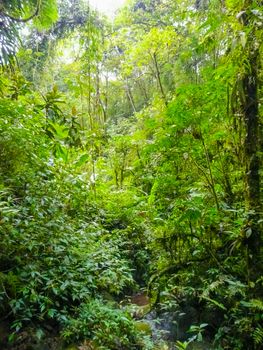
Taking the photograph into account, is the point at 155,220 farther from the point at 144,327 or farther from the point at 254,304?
the point at 254,304

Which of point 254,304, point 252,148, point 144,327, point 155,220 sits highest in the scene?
point 252,148

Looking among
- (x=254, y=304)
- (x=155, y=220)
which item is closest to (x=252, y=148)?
(x=254, y=304)

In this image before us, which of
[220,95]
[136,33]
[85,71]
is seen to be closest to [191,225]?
[220,95]

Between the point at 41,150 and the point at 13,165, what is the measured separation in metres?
0.44

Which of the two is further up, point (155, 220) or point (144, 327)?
point (155, 220)

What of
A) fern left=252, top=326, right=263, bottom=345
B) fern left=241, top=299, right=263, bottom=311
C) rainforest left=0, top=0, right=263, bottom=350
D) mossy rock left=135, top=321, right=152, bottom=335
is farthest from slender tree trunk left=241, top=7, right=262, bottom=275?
mossy rock left=135, top=321, right=152, bottom=335

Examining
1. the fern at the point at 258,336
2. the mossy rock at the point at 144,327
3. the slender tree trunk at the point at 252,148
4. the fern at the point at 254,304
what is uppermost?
the slender tree trunk at the point at 252,148

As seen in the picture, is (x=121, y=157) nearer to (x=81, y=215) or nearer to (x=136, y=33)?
(x=81, y=215)

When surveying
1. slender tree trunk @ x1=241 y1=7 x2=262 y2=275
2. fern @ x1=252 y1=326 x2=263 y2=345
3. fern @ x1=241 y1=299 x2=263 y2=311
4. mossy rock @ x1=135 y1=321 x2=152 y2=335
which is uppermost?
slender tree trunk @ x1=241 y1=7 x2=262 y2=275

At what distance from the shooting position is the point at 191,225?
3.61 m

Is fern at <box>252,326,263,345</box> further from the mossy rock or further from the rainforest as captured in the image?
the mossy rock

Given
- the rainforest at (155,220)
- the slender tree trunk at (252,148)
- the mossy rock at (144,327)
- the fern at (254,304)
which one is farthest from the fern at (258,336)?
the mossy rock at (144,327)

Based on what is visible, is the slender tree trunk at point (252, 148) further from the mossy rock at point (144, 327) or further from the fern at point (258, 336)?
the mossy rock at point (144, 327)

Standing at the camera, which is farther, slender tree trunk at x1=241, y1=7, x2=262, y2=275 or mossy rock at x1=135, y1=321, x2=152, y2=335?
mossy rock at x1=135, y1=321, x2=152, y2=335
